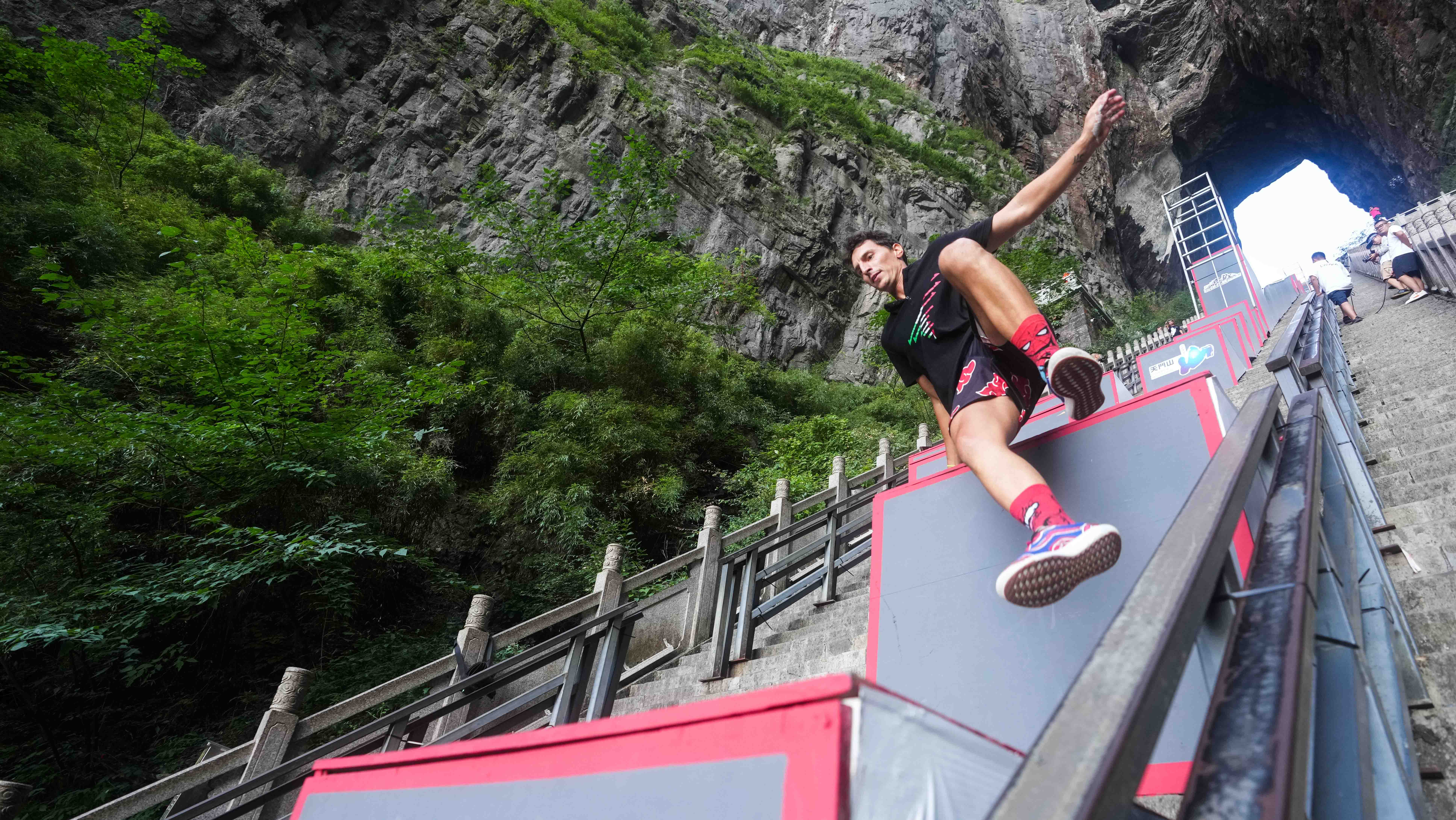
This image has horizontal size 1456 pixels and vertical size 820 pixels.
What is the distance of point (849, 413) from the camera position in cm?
1297

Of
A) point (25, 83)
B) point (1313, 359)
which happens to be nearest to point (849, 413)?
point (1313, 359)

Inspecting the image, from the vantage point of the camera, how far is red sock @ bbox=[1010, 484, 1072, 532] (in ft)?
5.02

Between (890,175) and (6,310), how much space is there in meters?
22.4

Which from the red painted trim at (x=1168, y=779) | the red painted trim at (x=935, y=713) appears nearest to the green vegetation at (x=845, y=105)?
the red painted trim at (x=1168, y=779)

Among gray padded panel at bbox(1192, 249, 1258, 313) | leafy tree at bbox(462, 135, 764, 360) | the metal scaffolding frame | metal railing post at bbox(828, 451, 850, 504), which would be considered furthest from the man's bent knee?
the metal scaffolding frame

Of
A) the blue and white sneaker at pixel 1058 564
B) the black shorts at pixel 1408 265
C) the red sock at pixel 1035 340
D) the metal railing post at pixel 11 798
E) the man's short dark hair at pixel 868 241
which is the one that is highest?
the black shorts at pixel 1408 265

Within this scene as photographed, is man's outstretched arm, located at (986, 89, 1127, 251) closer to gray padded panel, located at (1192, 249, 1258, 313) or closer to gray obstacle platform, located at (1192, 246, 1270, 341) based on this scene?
gray obstacle platform, located at (1192, 246, 1270, 341)

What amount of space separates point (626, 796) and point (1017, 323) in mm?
1633

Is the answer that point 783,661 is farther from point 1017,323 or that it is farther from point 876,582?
point 1017,323

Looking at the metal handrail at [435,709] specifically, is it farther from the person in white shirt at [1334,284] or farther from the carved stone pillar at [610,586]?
the person in white shirt at [1334,284]

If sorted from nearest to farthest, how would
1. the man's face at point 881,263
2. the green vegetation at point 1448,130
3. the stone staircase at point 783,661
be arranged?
1. the man's face at point 881,263
2. the stone staircase at point 783,661
3. the green vegetation at point 1448,130

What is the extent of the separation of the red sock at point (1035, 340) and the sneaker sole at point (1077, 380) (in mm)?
65

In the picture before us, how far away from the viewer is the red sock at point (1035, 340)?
1.86 m

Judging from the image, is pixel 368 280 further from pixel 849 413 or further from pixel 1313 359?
pixel 1313 359
